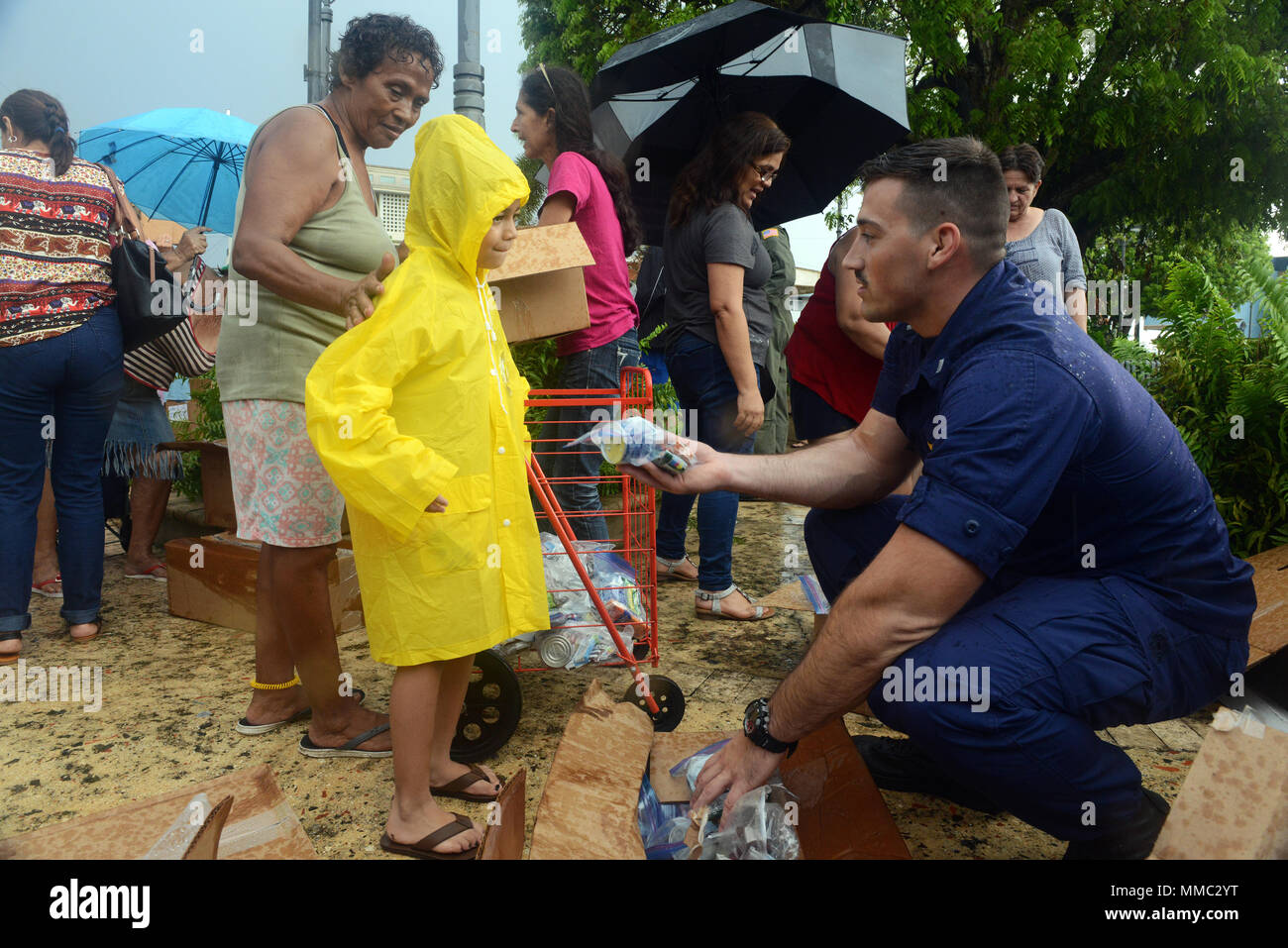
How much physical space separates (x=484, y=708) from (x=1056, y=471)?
1.74 meters

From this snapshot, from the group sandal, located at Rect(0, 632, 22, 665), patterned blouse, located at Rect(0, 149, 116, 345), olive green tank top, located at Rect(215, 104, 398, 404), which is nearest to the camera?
olive green tank top, located at Rect(215, 104, 398, 404)

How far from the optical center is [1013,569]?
2.03 metres

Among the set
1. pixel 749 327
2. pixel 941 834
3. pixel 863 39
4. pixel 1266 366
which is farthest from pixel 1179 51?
pixel 941 834

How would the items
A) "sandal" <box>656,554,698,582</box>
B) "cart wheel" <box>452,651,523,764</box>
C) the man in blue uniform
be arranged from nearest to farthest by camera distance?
the man in blue uniform
"cart wheel" <box>452,651,523,764</box>
"sandal" <box>656,554,698,582</box>

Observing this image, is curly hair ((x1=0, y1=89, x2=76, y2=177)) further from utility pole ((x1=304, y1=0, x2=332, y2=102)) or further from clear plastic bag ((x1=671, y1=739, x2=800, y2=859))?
utility pole ((x1=304, y1=0, x2=332, y2=102))

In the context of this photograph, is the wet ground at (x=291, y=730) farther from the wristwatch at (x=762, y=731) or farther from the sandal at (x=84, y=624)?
the wristwatch at (x=762, y=731)

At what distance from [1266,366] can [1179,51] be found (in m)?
10.5

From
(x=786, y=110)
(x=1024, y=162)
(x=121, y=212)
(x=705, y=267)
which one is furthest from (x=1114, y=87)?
(x=121, y=212)

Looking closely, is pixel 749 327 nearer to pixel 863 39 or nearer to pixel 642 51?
pixel 642 51

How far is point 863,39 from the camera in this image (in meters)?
4.55

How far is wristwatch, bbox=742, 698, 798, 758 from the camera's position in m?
1.79

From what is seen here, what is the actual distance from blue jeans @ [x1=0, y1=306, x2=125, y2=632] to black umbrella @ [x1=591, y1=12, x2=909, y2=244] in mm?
2518

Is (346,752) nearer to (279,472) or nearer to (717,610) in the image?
(279,472)

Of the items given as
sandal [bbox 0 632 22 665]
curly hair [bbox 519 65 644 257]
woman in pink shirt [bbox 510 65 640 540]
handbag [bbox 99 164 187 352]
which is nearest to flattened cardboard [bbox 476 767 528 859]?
woman in pink shirt [bbox 510 65 640 540]
